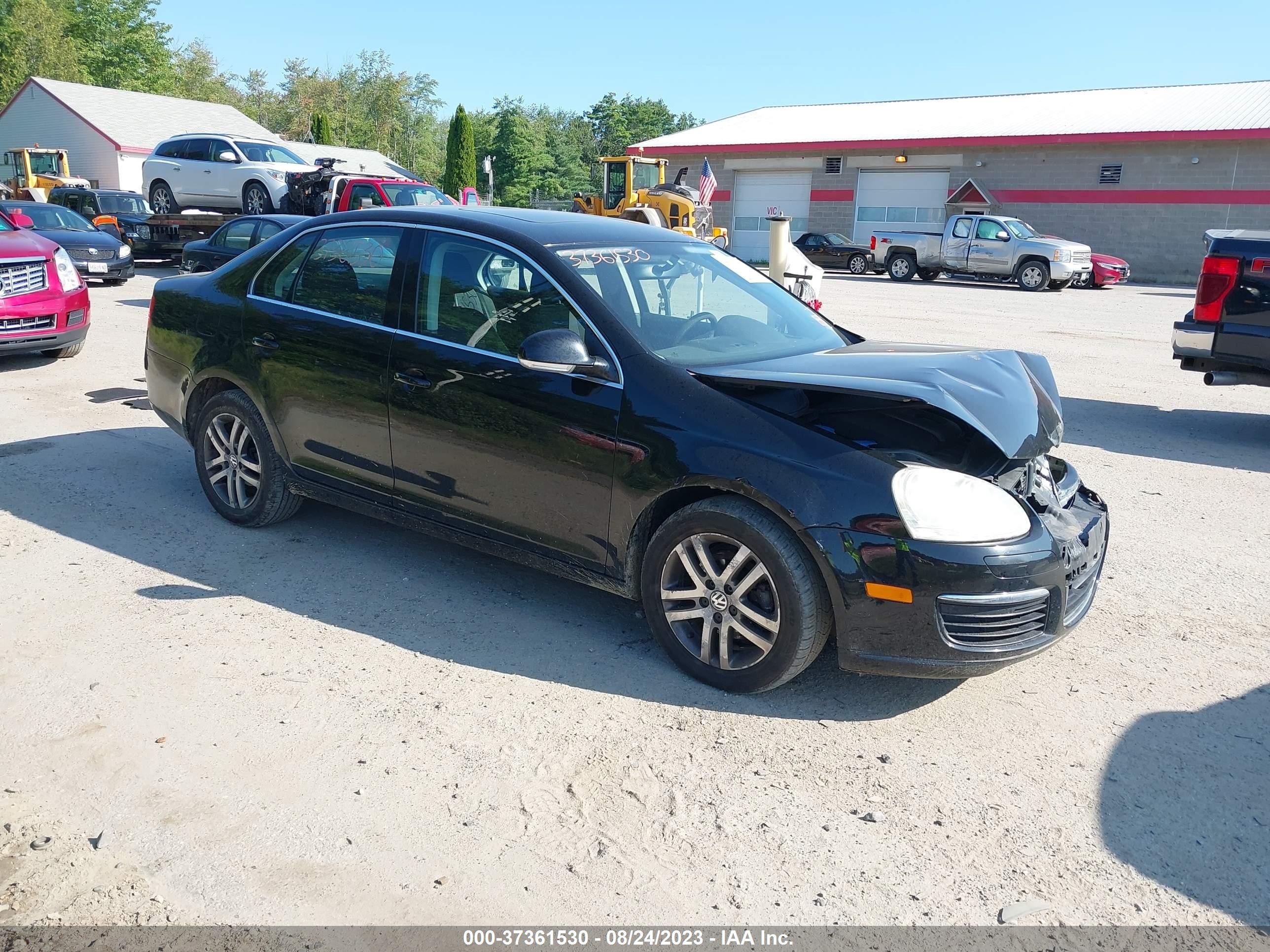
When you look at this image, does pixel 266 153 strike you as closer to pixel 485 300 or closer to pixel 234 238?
pixel 234 238

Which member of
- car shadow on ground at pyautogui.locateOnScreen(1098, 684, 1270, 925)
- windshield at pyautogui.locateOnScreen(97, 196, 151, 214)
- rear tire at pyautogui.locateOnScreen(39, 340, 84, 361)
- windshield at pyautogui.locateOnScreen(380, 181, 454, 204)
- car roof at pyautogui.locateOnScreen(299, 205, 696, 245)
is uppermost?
windshield at pyautogui.locateOnScreen(380, 181, 454, 204)

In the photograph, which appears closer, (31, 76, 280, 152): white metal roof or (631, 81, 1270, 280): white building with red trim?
(631, 81, 1270, 280): white building with red trim

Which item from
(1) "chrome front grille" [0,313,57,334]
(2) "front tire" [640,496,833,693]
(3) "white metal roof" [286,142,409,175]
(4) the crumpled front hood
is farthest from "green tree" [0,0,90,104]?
(2) "front tire" [640,496,833,693]

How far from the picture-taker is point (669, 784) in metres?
3.34

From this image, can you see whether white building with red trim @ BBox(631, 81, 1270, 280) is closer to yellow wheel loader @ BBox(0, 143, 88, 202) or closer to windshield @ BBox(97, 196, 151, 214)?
windshield @ BBox(97, 196, 151, 214)

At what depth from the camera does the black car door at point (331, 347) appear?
4.80 meters

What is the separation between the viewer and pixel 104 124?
1992 inches

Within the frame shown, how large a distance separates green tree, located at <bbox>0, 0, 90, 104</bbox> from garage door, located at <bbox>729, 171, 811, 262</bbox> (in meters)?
49.3

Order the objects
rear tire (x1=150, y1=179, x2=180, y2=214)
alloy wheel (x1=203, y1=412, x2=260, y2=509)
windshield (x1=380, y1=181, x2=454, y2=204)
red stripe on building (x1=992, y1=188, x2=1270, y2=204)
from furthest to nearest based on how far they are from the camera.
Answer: red stripe on building (x1=992, y1=188, x2=1270, y2=204) < rear tire (x1=150, y1=179, x2=180, y2=214) < windshield (x1=380, y1=181, x2=454, y2=204) < alloy wheel (x1=203, y1=412, x2=260, y2=509)

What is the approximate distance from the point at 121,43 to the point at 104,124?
29.4 m

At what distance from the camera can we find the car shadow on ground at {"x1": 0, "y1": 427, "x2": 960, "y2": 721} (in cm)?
400

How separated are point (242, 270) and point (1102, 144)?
1349 inches

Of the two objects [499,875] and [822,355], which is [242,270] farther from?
[499,875]

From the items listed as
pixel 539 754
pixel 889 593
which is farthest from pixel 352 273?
pixel 889 593
